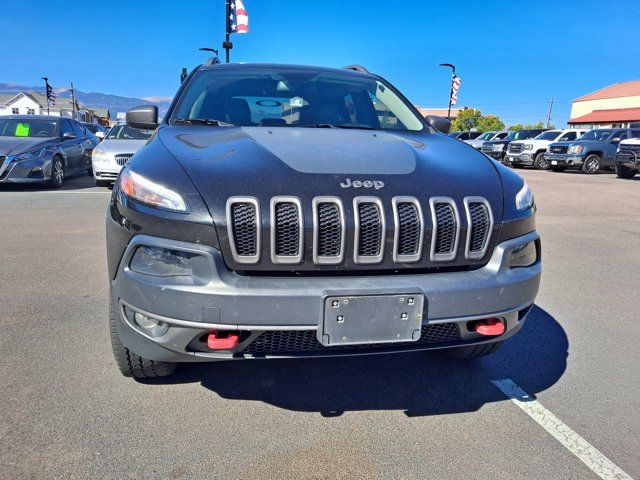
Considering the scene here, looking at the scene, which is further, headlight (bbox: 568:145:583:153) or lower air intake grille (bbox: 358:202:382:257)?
headlight (bbox: 568:145:583:153)

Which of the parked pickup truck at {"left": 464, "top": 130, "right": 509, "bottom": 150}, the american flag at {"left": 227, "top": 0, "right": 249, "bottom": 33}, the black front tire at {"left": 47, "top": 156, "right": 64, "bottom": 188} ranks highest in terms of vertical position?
the american flag at {"left": 227, "top": 0, "right": 249, "bottom": 33}

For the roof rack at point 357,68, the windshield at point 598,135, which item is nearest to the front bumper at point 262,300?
the roof rack at point 357,68

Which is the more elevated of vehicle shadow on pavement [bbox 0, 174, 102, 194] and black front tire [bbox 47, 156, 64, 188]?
black front tire [bbox 47, 156, 64, 188]

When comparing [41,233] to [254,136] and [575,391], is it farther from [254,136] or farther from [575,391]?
[575,391]

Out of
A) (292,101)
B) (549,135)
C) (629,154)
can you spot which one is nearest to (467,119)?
(549,135)

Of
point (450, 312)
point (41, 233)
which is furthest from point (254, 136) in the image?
point (41, 233)

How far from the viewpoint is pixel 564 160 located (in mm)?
20000

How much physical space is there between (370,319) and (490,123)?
111 meters

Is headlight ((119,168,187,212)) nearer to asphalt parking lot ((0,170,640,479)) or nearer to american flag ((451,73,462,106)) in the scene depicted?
asphalt parking lot ((0,170,640,479))

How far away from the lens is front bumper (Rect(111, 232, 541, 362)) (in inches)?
78.7

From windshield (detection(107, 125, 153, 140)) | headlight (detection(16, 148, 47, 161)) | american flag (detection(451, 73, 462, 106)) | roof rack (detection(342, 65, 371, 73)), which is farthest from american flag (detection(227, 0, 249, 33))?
american flag (detection(451, 73, 462, 106))

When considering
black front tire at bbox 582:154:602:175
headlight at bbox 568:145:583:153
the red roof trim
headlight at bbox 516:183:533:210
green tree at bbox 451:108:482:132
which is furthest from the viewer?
green tree at bbox 451:108:482:132

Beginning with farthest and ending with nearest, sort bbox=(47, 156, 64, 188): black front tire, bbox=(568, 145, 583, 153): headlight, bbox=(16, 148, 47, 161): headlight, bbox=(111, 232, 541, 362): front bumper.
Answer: bbox=(568, 145, 583, 153): headlight
bbox=(47, 156, 64, 188): black front tire
bbox=(16, 148, 47, 161): headlight
bbox=(111, 232, 541, 362): front bumper

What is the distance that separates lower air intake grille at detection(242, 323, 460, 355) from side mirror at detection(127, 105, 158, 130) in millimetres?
2120
